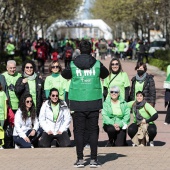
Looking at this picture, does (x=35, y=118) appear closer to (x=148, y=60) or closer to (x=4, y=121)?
(x=4, y=121)

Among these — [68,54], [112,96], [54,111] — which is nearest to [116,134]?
[112,96]

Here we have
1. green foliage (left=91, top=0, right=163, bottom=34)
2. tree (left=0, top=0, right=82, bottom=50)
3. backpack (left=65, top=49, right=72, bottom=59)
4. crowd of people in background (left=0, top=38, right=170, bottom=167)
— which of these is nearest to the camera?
crowd of people in background (left=0, top=38, right=170, bottom=167)

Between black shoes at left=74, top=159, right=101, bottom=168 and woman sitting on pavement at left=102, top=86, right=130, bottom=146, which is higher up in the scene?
woman sitting on pavement at left=102, top=86, right=130, bottom=146

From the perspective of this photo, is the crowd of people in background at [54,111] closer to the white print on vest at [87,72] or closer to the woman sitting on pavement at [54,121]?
the woman sitting on pavement at [54,121]

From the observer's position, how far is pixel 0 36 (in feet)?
135

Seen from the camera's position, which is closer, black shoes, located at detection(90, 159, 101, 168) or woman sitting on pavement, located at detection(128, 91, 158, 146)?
black shoes, located at detection(90, 159, 101, 168)

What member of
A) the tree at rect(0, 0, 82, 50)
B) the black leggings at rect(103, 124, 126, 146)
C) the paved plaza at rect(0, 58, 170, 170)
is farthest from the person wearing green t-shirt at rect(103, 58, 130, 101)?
the tree at rect(0, 0, 82, 50)

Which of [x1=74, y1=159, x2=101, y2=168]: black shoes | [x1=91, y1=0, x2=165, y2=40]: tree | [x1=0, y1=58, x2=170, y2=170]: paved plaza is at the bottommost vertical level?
[x1=0, y1=58, x2=170, y2=170]: paved plaza

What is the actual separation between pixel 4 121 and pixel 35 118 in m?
0.67

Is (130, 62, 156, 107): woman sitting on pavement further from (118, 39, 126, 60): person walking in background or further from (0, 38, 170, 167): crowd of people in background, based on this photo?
(118, 39, 126, 60): person walking in background

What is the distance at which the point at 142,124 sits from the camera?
12.6m

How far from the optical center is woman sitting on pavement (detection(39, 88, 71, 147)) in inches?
480

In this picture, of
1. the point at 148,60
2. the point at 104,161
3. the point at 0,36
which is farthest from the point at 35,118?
the point at 148,60

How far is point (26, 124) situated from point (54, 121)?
0.49 meters
